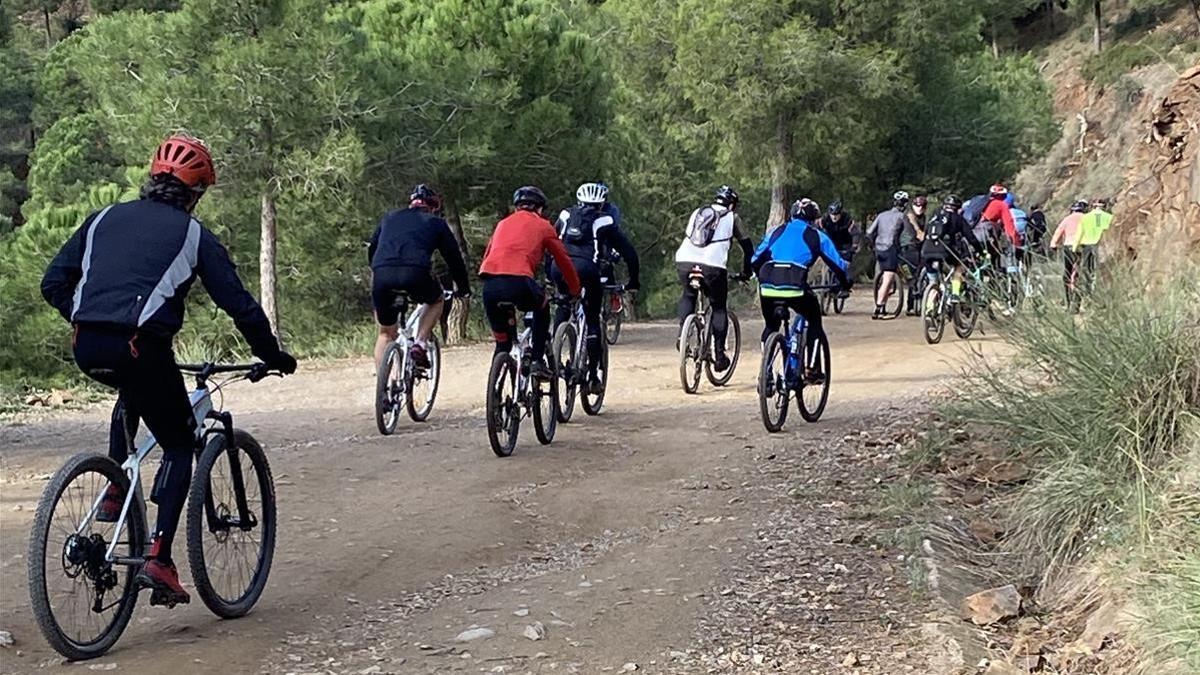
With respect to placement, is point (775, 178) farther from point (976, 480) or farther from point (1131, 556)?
point (1131, 556)

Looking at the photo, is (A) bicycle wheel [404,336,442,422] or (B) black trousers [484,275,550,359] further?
(A) bicycle wheel [404,336,442,422]

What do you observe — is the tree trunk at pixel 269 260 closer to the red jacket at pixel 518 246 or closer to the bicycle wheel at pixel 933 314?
the bicycle wheel at pixel 933 314

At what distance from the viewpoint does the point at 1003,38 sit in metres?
70.1

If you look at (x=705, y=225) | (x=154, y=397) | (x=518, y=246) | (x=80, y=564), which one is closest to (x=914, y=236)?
(x=705, y=225)

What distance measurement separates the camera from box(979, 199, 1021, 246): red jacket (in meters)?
17.2

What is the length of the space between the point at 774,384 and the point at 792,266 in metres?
0.95

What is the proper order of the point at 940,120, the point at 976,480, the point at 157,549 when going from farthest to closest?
1. the point at 940,120
2. the point at 976,480
3. the point at 157,549

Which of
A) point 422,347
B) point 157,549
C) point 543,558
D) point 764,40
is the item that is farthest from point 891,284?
point 157,549

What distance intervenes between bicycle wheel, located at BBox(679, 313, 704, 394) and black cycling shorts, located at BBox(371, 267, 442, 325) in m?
3.11

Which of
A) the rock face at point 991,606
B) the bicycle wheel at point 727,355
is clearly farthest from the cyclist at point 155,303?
the bicycle wheel at point 727,355

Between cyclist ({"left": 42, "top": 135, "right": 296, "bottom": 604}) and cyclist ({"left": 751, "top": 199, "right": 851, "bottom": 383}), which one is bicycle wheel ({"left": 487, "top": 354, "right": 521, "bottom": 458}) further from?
cyclist ({"left": 42, "top": 135, "right": 296, "bottom": 604})

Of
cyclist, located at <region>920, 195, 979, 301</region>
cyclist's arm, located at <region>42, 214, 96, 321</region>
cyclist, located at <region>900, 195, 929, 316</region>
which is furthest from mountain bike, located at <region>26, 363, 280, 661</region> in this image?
cyclist, located at <region>900, 195, 929, 316</region>

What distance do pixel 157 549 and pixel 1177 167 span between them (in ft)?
27.6

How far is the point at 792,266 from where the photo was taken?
1056cm
